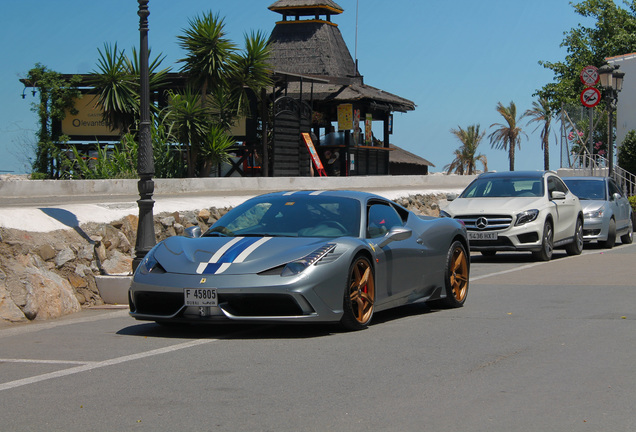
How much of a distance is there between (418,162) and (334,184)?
3713cm

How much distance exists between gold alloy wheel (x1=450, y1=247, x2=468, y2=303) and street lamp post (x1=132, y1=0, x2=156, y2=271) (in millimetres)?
4171

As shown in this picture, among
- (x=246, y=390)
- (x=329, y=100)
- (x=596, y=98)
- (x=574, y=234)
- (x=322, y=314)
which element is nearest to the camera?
(x=246, y=390)

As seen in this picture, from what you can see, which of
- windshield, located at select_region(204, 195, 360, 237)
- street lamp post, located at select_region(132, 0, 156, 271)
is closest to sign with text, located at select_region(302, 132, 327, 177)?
street lamp post, located at select_region(132, 0, 156, 271)

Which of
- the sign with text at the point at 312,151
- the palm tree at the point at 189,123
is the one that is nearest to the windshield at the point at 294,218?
the palm tree at the point at 189,123

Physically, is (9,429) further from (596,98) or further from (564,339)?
(596,98)

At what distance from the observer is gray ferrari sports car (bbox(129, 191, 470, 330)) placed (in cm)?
742

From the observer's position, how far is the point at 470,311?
9609 millimetres

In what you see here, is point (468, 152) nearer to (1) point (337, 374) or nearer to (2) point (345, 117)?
(2) point (345, 117)

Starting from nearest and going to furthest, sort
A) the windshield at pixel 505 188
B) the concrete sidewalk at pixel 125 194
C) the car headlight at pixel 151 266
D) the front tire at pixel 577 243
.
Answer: the car headlight at pixel 151 266, the concrete sidewalk at pixel 125 194, the windshield at pixel 505 188, the front tire at pixel 577 243

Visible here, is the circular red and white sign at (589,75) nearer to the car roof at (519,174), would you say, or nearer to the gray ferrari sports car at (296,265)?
the car roof at (519,174)

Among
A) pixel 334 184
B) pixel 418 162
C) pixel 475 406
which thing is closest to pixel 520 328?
pixel 475 406

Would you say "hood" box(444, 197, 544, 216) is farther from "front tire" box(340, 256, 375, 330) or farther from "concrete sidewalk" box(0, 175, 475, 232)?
"front tire" box(340, 256, 375, 330)

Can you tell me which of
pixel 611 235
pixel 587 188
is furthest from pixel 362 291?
pixel 587 188

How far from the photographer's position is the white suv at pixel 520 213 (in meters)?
16.1
